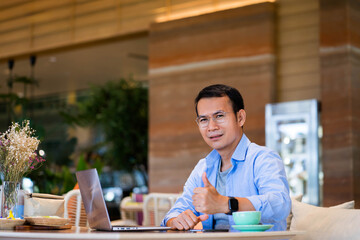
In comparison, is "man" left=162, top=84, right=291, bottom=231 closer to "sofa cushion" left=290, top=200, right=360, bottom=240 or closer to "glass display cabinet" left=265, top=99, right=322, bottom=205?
"sofa cushion" left=290, top=200, right=360, bottom=240

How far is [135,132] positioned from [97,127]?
166 cm

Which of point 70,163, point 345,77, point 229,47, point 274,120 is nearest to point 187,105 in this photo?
point 229,47

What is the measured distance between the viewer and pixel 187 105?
6.77 m

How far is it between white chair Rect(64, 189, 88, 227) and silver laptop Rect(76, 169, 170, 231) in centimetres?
222

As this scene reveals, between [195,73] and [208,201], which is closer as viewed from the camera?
[208,201]

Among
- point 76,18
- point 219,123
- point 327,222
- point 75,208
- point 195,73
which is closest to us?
point 219,123

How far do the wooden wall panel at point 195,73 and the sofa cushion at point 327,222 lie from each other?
10.6 ft

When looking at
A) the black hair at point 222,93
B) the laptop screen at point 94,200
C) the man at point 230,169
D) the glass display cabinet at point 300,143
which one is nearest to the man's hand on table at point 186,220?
the man at point 230,169

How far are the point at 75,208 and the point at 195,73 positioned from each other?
9.14 feet

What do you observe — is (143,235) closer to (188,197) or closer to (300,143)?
(188,197)

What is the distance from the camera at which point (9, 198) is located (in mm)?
2395

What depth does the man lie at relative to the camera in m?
2.11

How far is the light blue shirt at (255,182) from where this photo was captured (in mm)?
2059

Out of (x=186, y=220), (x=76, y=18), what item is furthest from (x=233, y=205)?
(x=76, y=18)
